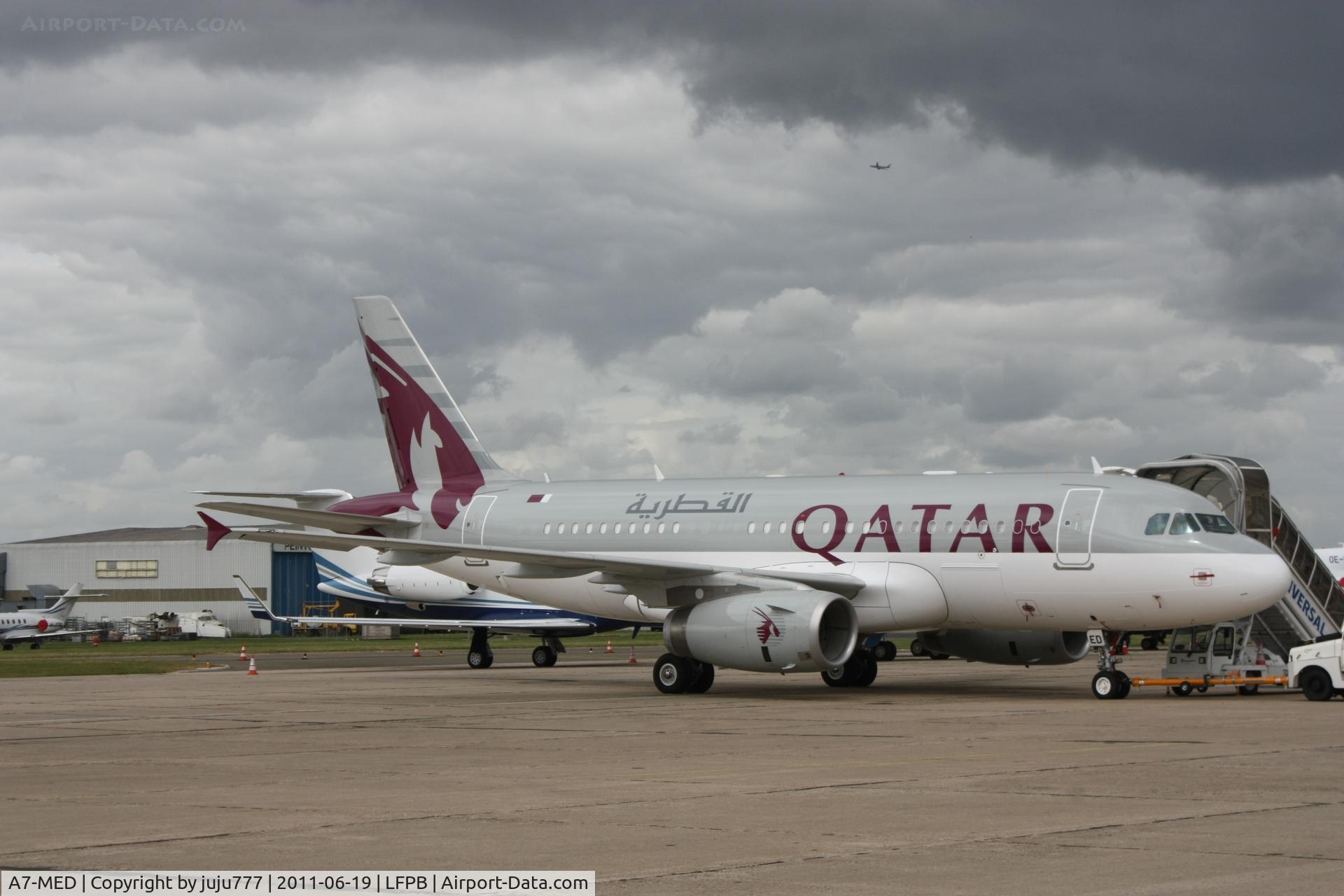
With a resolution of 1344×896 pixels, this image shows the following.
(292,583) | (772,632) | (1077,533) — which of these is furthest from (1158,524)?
(292,583)

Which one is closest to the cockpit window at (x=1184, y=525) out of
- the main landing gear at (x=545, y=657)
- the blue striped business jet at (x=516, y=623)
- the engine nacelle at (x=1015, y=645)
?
the engine nacelle at (x=1015, y=645)

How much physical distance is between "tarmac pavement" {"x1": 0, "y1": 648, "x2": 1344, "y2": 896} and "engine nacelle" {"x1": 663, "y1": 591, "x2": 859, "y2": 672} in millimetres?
794

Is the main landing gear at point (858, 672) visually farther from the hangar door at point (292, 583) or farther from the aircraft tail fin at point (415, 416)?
the hangar door at point (292, 583)

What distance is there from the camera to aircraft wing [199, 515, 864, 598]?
26.7 m

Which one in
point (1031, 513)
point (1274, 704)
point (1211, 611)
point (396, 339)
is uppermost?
point (396, 339)

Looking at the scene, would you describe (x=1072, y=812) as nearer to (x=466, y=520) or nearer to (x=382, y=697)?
(x=382, y=697)

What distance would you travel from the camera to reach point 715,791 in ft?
41.9

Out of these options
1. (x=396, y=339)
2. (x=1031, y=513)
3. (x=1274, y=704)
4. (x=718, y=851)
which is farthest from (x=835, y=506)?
(x=718, y=851)

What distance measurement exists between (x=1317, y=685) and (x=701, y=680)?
1048cm

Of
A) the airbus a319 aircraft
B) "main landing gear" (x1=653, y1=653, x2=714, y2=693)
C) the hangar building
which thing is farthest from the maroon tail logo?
the hangar building

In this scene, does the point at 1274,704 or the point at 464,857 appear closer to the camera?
the point at 464,857

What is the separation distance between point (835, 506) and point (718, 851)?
61.4ft

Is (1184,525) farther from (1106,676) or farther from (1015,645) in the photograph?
(1015,645)

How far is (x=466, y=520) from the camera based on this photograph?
33.6 metres
